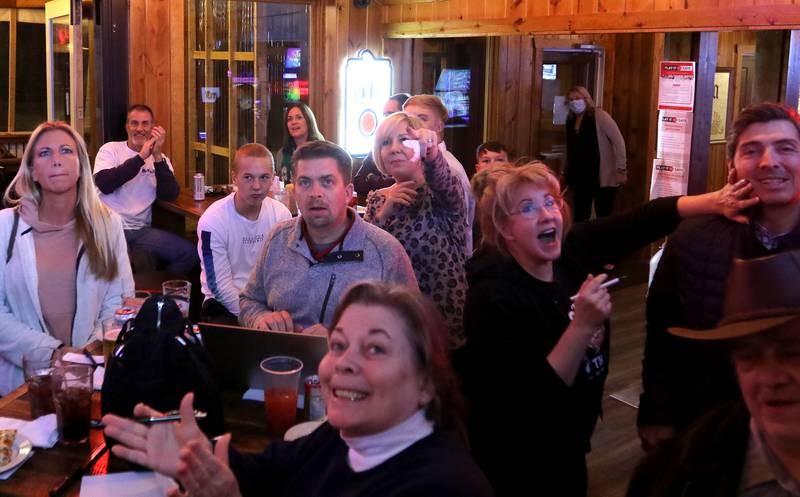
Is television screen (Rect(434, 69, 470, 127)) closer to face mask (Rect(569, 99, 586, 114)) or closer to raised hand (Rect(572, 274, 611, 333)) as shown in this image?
face mask (Rect(569, 99, 586, 114))

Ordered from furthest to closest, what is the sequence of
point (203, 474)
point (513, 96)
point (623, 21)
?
point (513, 96) < point (623, 21) < point (203, 474)

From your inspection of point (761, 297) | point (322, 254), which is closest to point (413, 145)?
point (322, 254)

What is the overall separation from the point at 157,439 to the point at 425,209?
1.87 metres

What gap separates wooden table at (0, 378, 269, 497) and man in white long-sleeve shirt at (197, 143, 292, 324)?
1.58 metres

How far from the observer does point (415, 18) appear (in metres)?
7.41

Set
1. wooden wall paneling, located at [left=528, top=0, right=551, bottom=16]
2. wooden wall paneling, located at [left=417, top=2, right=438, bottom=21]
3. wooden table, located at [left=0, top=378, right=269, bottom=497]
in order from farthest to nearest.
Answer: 1. wooden wall paneling, located at [left=417, top=2, right=438, bottom=21]
2. wooden wall paneling, located at [left=528, top=0, right=551, bottom=16]
3. wooden table, located at [left=0, top=378, right=269, bottom=497]

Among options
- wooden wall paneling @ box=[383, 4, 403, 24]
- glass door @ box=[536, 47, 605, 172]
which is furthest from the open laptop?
glass door @ box=[536, 47, 605, 172]

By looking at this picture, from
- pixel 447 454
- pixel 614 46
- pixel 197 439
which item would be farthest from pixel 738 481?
pixel 614 46

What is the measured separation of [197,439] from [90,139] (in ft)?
18.5

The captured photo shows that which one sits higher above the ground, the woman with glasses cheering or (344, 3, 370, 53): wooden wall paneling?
(344, 3, 370, 53): wooden wall paneling

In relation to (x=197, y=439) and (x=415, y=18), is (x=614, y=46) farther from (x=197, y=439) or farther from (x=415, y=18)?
(x=197, y=439)

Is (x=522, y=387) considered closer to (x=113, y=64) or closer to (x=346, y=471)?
(x=346, y=471)

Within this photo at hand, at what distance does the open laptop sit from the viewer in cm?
233

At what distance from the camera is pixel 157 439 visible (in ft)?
5.70
